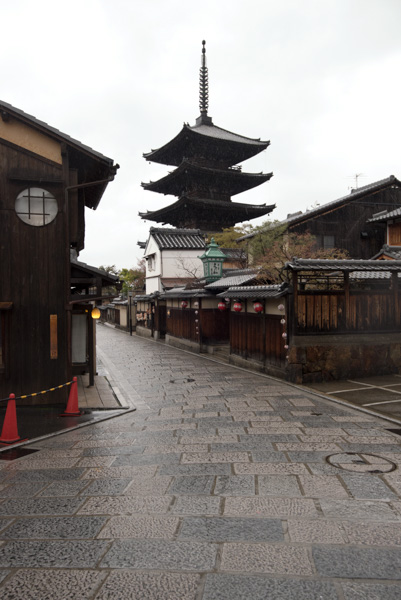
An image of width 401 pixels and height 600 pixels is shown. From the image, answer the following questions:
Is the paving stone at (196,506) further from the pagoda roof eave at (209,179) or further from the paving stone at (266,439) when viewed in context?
the pagoda roof eave at (209,179)

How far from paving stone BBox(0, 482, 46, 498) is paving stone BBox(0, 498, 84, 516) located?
0.52 ft

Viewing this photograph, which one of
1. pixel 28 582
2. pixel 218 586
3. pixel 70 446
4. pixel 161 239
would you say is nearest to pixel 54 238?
pixel 70 446

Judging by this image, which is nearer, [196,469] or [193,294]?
[196,469]

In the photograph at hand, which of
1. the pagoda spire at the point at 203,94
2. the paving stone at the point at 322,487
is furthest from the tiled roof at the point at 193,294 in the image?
the pagoda spire at the point at 203,94

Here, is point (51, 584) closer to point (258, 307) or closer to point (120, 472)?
point (120, 472)

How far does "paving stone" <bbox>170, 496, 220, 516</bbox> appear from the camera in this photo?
5.51 meters

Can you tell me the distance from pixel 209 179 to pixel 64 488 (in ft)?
125

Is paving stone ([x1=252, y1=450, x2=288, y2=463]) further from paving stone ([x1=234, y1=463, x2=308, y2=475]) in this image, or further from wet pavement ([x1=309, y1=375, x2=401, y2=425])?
wet pavement ([x1=309, y1=375, x2=401, y2=425])

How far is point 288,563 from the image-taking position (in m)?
4.38

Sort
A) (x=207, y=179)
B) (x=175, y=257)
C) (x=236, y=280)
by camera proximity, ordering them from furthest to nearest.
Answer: (x=207, y=179) → (x=175, y=257) → (x=236, y=280)

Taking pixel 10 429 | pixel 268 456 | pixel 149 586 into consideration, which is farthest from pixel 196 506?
pixel 10 429

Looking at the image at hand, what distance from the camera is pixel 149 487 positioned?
6305 millimetres

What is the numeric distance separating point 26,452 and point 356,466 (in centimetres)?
574

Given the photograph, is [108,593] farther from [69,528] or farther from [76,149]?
[76,149]
